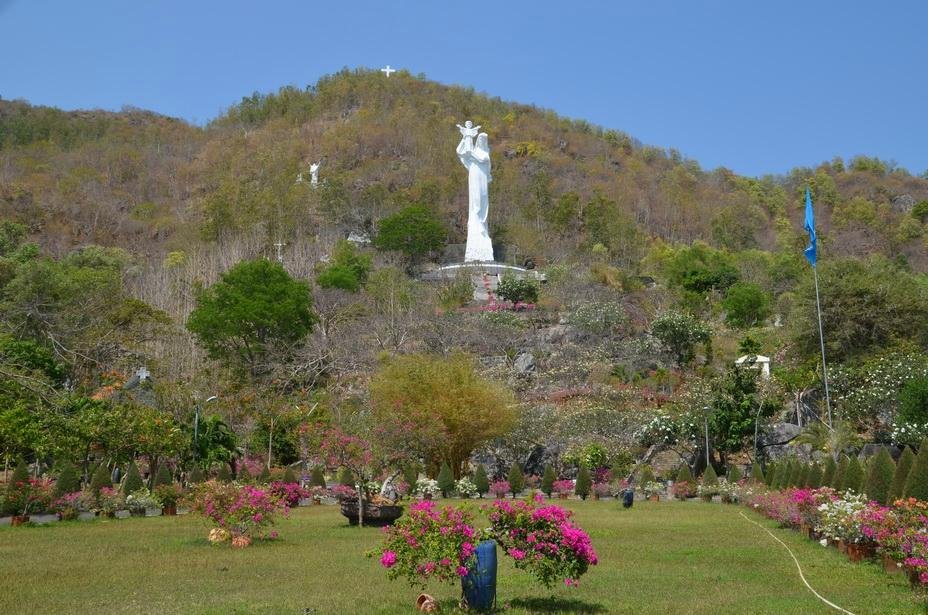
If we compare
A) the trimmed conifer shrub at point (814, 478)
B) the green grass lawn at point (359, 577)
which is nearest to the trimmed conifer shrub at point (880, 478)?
the green grass lawn at point (359, 577)

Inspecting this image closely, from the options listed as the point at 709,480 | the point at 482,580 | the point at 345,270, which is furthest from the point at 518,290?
the point at 482,580

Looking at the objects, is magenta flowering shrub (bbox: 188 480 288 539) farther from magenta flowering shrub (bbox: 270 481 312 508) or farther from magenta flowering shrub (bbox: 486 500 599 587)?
magenta flowering shrub (bbox: 486 500 599 587)

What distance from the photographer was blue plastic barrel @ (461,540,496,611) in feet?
29.1

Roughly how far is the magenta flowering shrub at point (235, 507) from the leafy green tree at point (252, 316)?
967 inches

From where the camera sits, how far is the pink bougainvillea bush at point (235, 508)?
1485 centimetres

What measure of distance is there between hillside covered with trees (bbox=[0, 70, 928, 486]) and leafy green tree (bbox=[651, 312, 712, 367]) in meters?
0.10

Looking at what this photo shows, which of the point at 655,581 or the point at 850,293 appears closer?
the point at 655,581

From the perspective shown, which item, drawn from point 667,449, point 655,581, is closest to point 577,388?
point 667,449

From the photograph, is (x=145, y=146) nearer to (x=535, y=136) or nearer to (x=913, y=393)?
(x=535, y=136)

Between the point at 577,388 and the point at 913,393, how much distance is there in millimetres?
13179

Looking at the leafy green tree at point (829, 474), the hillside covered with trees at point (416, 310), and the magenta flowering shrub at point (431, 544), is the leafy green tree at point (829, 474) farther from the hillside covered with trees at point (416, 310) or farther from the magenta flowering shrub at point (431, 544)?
the magenta flowering shrub at point (431, 544)

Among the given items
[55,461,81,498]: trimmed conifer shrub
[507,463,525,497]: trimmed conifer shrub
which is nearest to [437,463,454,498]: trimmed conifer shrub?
[507,463,525,497]: trimmed conifer shrub

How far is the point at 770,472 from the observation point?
27219mm

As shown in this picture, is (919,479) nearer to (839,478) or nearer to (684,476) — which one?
(839,478)
